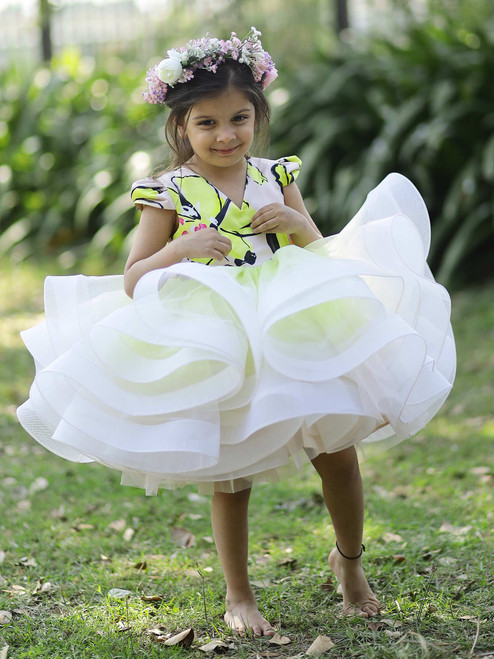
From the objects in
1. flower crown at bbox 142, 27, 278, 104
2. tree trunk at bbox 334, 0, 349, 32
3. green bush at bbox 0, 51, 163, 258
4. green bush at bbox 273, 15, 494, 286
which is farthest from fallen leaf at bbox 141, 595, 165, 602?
tree trunk at bbox 334, 0, 349, 32

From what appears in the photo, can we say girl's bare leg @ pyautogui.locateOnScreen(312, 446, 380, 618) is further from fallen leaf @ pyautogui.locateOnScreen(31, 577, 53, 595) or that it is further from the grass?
fallen leaf @ pyautogui.locateOnScreen(31, 577, 53, 595)

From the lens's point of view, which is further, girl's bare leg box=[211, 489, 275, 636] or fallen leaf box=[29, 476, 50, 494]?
fallen leaf box=[29, 476, 50, 494]

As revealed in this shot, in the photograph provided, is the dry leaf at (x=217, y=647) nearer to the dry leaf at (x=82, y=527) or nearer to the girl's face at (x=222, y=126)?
the dry leaf at (x=82, y=527)

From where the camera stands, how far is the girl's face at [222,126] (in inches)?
92.8

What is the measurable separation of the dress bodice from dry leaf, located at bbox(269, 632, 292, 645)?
101 centimetres

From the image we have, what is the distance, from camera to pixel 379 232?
7.91ft

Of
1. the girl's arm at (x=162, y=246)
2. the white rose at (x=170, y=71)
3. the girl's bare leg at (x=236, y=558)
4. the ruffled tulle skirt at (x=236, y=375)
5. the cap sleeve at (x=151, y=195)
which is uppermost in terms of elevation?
the white rose at (x=170, y=71)

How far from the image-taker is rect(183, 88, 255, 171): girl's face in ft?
7.73

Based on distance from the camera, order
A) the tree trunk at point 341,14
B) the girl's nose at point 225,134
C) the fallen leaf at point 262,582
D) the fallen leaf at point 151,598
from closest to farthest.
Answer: the girl's nose at point 225,134 < the fallen leaf at point 151,598 < the fallen leaf at point 262,582 < the tree trunk at point 341,14

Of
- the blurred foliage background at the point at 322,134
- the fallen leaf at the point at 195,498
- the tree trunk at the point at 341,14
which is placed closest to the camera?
the fallen leaf at the point at 195,498

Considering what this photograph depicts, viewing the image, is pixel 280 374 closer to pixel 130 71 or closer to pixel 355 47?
pixel 355 47

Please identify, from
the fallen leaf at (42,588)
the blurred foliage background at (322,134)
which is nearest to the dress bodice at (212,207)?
the fallen leaf at (42,588)

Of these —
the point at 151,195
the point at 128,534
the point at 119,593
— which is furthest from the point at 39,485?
the point at 151,195

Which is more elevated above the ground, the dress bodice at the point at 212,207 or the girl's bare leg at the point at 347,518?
the dress bodice at the point at 212,207
